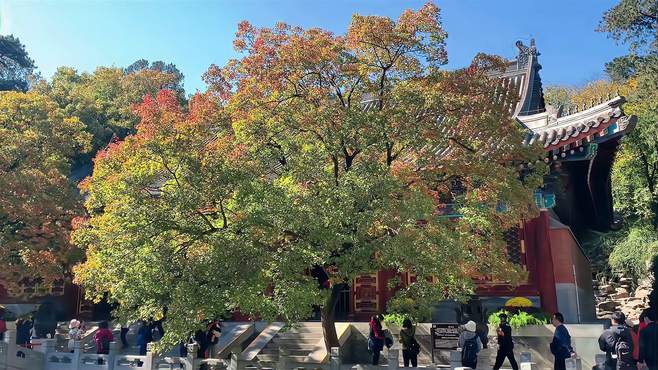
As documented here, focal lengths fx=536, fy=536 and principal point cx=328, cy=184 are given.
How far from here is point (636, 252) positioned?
24.3 meters

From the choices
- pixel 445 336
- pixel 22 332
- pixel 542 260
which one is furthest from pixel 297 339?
pixel 22 332

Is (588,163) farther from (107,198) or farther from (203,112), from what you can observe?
(107,198)

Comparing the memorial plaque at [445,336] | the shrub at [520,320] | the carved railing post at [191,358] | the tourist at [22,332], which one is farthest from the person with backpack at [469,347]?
the tourist at [22,332]

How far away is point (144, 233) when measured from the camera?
34.3 ft

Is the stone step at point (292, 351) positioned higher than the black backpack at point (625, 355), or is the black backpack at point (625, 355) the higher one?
the black backpack at point (625, 355)

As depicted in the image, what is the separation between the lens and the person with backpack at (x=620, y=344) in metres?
8.64

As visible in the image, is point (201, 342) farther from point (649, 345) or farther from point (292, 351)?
point (649, 345)

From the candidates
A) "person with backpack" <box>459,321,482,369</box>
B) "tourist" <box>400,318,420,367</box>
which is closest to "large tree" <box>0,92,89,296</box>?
"tourist" <box>400,318,420,367</box>

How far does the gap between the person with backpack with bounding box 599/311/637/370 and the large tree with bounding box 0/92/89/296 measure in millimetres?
15849

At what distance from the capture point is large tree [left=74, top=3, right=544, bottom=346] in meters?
10.2

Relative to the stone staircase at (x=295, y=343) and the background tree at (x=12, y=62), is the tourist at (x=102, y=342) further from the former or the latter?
the background tree at (x=12, y=62)

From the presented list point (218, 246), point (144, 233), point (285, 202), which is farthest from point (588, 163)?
point (144, 233)

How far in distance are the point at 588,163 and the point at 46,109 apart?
1912cm

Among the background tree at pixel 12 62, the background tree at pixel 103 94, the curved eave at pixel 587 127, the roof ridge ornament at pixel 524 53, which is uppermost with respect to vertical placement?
the background tree at pixel 12 62
